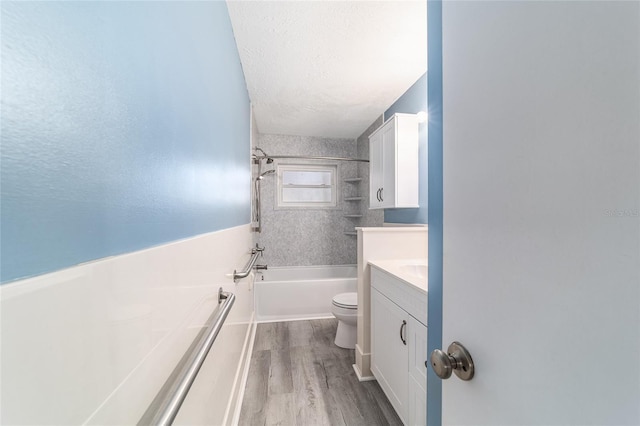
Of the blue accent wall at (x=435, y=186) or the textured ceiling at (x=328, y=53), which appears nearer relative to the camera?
the blue accent wall at (x=435, y=186)

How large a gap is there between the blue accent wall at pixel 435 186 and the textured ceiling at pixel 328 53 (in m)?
0.85

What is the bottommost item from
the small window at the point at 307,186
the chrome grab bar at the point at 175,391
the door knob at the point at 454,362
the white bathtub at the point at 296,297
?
the white bathtub at the point at 296,297

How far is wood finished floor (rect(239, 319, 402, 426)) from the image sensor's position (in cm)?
138

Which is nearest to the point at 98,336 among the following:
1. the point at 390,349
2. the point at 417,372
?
the point at 417,372

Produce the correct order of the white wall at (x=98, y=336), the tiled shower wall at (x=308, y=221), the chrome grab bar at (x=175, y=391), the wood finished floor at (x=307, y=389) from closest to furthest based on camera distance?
the white wall at (x=98, y=336)
the chrome grab bar at (x=175, y=391)
the wood finished floor at (x=307, y=389)
the tiled shower wall at (x=308, y=221)

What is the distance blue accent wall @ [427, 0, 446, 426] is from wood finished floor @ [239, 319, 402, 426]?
89 cm

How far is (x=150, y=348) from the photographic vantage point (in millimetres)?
480

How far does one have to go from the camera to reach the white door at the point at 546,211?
27 cm

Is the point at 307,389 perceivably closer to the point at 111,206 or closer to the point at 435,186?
the point at 435,186

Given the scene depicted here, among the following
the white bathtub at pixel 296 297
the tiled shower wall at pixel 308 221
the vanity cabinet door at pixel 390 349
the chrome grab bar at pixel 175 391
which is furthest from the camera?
the tiled shower wall at pixel 308 221

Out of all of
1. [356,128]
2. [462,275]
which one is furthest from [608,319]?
[356,128]

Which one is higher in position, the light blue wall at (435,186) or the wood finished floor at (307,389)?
the light blue wall at (435,186)

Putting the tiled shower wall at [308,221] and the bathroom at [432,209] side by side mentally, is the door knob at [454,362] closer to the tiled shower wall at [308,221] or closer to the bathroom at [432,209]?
the bathroom at [432,209]

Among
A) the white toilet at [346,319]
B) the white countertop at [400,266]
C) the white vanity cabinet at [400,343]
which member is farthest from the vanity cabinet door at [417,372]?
the white toilet at [346,319]
